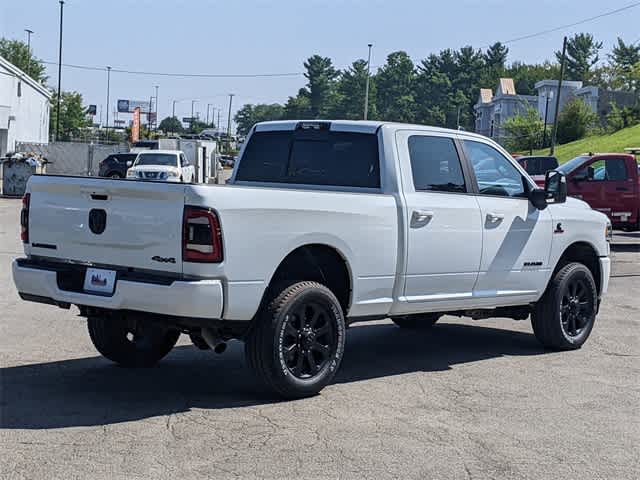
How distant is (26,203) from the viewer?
299 inches

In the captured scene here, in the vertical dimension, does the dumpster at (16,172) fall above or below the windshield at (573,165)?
below

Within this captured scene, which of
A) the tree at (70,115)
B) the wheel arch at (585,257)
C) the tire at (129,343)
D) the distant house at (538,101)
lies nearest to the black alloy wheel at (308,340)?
the tire at (129,343)

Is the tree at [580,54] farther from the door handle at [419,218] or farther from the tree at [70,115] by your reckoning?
the door handle at [419,218]

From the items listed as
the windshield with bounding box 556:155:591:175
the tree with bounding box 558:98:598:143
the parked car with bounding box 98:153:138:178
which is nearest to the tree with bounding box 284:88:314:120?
the tree with bounding box 558:98:598:143

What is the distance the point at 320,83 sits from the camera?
98938 millimetres

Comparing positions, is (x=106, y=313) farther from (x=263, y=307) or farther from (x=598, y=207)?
(x=598, y=207)

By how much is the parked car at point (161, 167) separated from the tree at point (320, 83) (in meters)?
56.5

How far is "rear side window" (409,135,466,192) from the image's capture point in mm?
8398

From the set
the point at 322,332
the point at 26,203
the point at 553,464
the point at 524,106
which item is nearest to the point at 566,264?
the point at 322,332

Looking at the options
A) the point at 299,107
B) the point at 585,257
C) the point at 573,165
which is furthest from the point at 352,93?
the point at 585,257

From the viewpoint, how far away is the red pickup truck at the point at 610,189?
23344 mm

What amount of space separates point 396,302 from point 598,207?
645 inches

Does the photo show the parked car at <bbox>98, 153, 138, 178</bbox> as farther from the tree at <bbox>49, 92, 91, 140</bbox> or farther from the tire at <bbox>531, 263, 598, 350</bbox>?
the tree at <bbox>49, 92, 91, 140</bbox>

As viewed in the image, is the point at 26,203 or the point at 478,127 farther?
the point at 478,127
